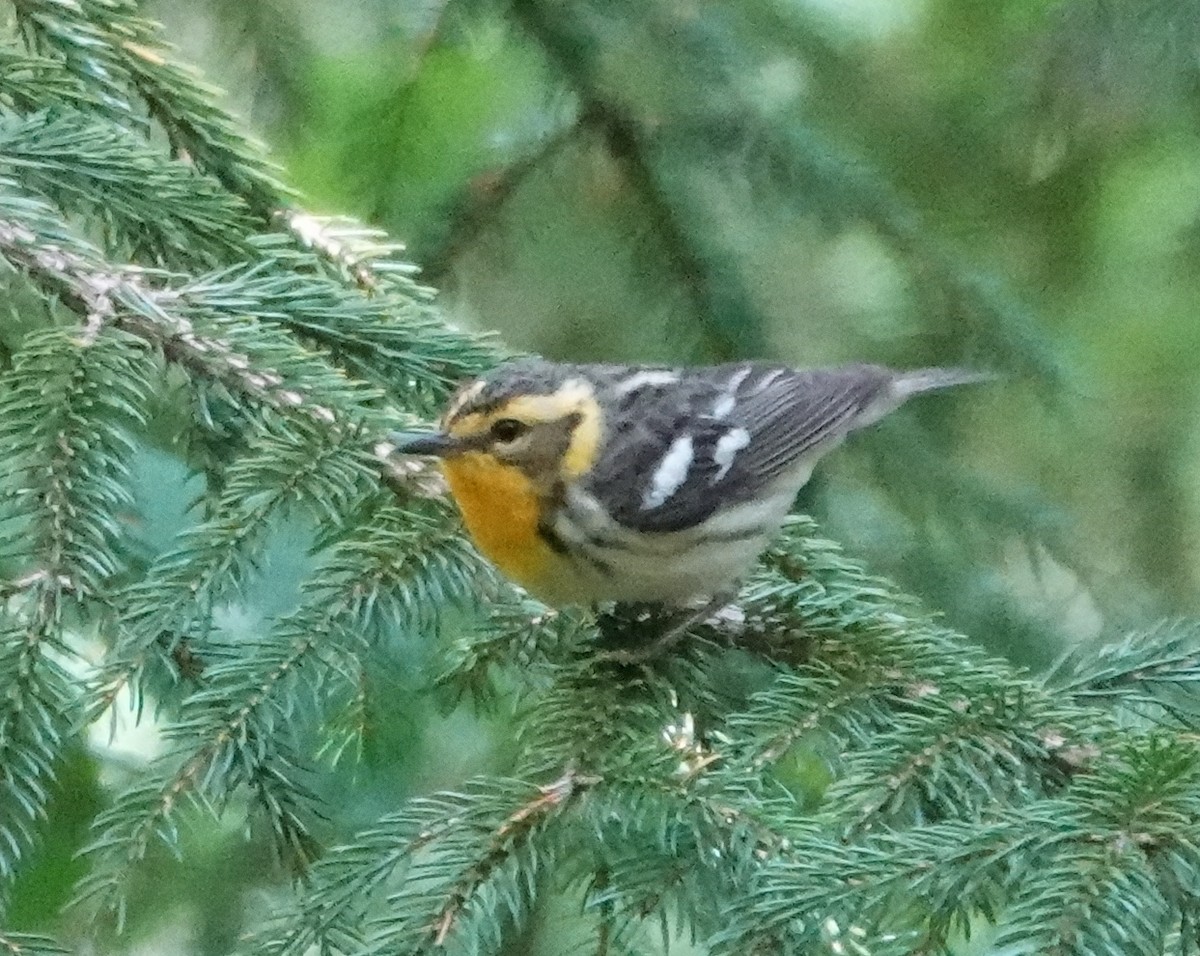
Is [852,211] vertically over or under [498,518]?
over

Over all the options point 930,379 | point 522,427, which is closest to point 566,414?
point 522,427

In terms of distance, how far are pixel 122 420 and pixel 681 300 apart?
50.5 inches

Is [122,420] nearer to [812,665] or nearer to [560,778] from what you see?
[560,778]

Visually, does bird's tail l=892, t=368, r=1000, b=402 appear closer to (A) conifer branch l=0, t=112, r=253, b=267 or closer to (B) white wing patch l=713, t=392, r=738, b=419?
(B) white wing patch l=713, t=392, r=738, b=419

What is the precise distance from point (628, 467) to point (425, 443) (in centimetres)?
42

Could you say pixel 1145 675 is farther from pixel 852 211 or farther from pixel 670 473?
pixel 852 211

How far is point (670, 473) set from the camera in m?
2.14

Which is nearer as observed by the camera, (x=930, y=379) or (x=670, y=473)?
(x=670, y=473)

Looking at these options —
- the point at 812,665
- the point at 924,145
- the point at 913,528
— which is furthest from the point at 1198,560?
the point at 812,665

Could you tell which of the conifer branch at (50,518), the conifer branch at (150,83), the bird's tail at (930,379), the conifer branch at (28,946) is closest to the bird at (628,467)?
the bird's tail at (930,379)

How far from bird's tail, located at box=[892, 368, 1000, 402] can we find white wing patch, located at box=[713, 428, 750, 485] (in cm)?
Result: 39

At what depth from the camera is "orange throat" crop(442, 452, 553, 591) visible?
1.80 metres

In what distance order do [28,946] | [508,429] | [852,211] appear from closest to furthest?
1. [28,946]
2. [508,429]
3. [852,211]

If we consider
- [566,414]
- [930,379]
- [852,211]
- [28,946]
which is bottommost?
[28,946]
